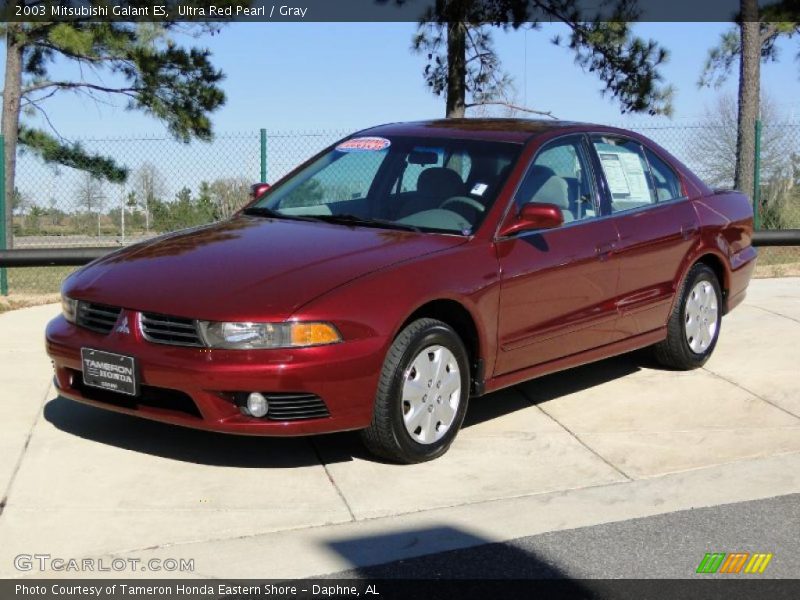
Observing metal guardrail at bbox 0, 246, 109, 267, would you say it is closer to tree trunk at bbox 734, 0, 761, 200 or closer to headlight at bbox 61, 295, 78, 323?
headlight at bbox 61, 295, 78, 323

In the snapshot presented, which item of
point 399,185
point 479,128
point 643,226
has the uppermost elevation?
point 479,128

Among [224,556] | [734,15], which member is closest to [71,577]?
[224,556]

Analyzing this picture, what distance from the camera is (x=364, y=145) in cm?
703

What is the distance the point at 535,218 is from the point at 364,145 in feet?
4.64

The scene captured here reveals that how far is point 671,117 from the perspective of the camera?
54.3 feet

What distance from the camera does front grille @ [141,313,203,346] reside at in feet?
17.3

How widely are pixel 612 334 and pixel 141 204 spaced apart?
740cm

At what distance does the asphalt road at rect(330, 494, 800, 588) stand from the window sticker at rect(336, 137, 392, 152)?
9.33 ft

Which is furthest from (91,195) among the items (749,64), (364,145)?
(749,64)

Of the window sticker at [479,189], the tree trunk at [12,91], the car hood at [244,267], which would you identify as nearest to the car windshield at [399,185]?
the window sticker at [479,189]

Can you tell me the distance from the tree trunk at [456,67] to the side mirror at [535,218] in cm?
1012

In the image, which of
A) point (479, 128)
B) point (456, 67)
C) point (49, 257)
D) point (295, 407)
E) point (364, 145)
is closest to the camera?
point (295, 407)

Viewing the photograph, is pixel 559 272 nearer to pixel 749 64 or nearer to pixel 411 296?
pixel 411 296
